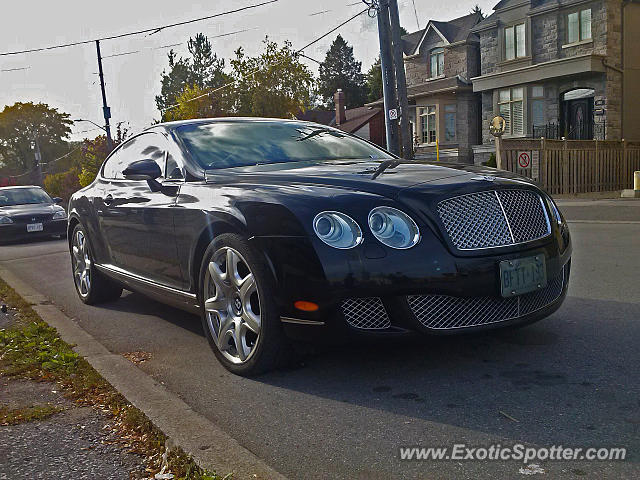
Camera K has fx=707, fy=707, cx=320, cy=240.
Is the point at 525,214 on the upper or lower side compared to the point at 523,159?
upper

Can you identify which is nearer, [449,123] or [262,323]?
[262,323]

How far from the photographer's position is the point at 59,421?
3.39 m

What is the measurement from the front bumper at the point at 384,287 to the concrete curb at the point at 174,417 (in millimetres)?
729

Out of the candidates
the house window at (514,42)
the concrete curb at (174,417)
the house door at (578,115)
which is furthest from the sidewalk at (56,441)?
the house window at (514,42)

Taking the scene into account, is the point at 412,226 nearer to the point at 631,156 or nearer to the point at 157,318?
the point at 157,318

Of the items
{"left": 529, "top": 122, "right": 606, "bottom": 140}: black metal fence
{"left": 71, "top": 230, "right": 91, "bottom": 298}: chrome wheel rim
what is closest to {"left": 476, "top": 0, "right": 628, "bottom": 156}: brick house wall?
{"left": 529, "top": 122, "right": 606, "bottom": 140}: black metal fence

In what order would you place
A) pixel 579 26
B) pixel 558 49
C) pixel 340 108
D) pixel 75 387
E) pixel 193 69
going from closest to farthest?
pixel 75 387 → pixel 579 26 → pixel 558 49 → pixel 340 108 → pixel 193 69

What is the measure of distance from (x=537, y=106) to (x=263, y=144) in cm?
2520

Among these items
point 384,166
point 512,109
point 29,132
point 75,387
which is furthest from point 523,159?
point 29,132

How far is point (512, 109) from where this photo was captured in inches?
1148

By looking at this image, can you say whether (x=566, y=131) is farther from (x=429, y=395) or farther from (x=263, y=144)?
(x=429, y=395)

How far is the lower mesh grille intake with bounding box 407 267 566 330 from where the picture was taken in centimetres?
356

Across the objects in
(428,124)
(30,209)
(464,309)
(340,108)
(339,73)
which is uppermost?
(339,73)

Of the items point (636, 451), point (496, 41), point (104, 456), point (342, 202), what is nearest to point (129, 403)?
point (104, 456)
